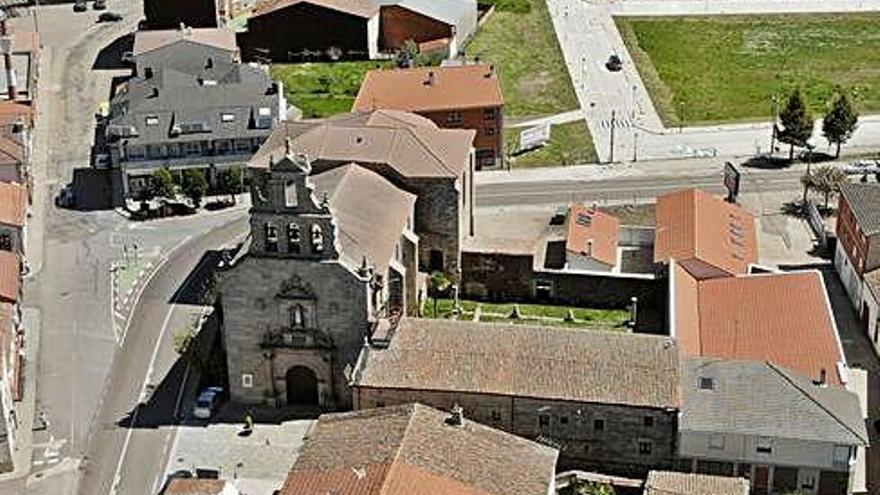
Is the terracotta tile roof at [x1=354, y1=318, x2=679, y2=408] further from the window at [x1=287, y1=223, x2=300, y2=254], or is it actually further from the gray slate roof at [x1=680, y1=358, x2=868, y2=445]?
the window at [x1=287, y1=223, x2=300, y2=254]

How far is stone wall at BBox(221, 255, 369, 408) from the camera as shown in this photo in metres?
75.3

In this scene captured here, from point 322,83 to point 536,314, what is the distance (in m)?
51.5

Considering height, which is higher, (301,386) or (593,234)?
(593,234)

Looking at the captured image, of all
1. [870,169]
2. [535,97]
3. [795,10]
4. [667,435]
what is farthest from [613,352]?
[795,10]

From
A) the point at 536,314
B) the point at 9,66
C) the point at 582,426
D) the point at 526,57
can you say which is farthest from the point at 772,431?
the point at 9,66

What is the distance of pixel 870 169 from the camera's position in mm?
109812

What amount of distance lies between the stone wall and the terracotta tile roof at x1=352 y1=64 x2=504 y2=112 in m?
36.5

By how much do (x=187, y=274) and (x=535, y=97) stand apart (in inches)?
1836

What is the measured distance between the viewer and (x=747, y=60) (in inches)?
5502

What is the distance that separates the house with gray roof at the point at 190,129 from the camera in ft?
350

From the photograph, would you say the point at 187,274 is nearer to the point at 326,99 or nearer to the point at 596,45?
the point at 326,99

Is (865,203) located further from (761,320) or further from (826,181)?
(761,320)

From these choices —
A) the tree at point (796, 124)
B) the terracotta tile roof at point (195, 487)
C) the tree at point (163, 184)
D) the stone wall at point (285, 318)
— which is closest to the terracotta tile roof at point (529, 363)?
the stone wall at point (285, 318)

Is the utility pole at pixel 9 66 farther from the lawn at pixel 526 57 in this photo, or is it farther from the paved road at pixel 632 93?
the paved road at pixel 632 93
